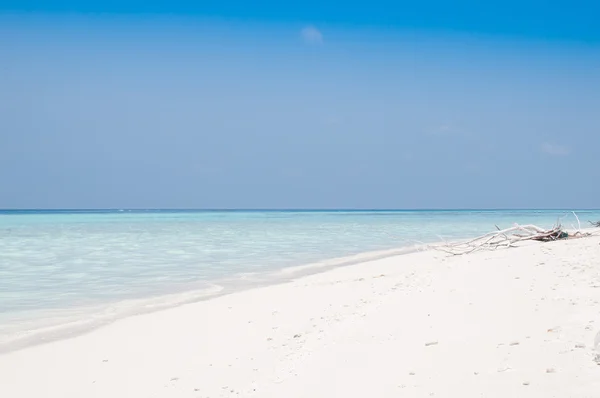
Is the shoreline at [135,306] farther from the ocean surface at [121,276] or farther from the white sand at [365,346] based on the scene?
the white sand at [365,346]

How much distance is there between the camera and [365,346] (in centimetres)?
449

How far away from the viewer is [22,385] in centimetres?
457

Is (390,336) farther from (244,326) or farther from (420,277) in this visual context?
(420,277)

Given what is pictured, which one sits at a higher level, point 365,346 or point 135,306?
point 365,346

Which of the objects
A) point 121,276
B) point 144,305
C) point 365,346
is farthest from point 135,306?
point 365,346

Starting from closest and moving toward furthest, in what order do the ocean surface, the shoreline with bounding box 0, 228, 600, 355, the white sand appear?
the white sand, the shoreline with bounding box 0, 228, 600, 355, the ocean surface

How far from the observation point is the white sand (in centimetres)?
354

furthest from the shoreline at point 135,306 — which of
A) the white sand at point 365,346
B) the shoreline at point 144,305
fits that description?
the white sand at point 365,346

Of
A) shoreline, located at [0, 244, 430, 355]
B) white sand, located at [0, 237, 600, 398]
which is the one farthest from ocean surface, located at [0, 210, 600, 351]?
white sand, located at [0, 237, 600, 398]

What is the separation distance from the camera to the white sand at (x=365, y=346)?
3.54m

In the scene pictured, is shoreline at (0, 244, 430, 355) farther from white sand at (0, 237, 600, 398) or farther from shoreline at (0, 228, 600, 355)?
white sand at (0, 237, 600, 398)

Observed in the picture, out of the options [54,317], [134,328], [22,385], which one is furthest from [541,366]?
[54,317]

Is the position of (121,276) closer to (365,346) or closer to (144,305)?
(144,305)

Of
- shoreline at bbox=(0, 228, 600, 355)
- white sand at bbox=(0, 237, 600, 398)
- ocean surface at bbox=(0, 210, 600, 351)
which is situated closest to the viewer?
white sand at bbox=(0, 237, 600, 398)
